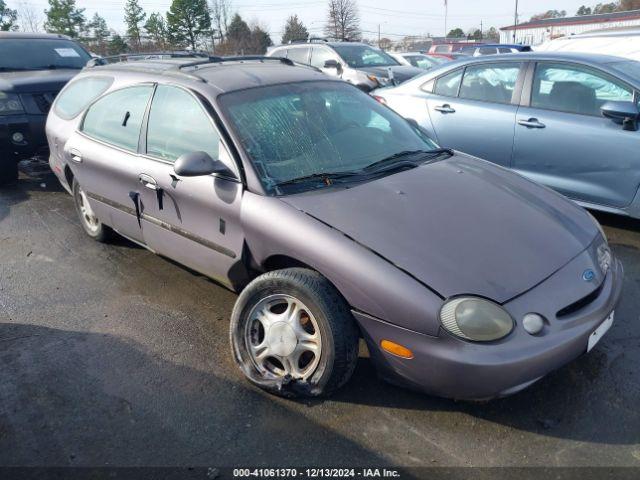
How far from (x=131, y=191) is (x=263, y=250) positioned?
1377mm

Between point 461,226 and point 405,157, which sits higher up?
point 405,157

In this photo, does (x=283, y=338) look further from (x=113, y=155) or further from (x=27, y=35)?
(x=27, y=35)

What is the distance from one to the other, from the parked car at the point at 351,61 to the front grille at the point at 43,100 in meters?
4.58

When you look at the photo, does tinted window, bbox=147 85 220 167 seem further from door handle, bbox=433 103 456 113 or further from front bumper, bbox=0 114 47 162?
front bumper, bbox=0 114 47 162

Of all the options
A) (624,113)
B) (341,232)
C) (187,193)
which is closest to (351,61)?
(624,113)

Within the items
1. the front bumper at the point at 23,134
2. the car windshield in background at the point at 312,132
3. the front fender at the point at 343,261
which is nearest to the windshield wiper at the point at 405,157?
the car windshield in background at the point at 312,132

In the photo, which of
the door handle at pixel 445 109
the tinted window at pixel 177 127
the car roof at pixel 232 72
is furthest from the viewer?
the door handle at pixel 445 109

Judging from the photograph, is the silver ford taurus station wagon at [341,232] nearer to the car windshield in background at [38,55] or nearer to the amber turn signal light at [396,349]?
the amber turn signal light at [396,349]

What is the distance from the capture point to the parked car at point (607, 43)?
6415 mm

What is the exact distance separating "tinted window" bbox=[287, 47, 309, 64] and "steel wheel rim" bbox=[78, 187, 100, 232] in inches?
302

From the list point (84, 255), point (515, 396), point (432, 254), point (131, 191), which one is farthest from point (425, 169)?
point (84, 255)

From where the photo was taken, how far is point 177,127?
3.40 meters

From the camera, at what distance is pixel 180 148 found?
11.0ft

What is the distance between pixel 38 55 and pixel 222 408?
23.6ft
